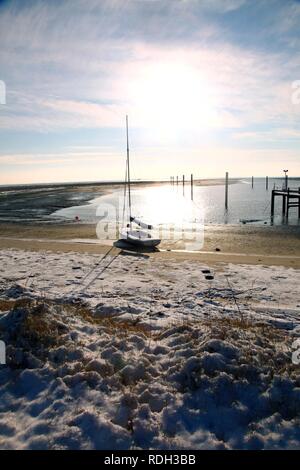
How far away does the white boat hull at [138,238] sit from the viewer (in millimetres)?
19141

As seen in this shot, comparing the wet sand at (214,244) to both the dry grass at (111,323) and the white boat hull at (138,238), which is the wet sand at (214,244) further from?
the dry grass at (111,323)

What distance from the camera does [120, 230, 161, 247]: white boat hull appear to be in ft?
62.8

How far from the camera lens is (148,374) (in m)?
5.47

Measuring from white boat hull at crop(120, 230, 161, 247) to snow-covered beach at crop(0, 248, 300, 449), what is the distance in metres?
9.62

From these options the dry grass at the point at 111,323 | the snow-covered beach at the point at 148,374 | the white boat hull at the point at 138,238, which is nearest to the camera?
the snow-covered beach at the point at 148,374

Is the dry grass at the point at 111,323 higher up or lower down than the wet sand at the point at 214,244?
higher up

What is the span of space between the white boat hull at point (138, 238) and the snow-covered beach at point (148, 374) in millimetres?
9619

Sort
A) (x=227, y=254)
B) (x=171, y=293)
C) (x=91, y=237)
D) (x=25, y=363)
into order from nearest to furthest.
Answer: (x=25, y=363) < (x=171, y=293) < (x=227, y=254) < (x=91, y=237)

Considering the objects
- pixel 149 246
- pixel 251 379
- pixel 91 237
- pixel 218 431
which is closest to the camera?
pixel 218 431

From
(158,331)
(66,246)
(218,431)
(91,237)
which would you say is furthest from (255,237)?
(218,431)

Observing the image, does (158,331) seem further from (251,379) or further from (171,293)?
(171,293)

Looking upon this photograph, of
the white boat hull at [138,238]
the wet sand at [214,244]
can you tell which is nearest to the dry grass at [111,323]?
the wet sand at [214,244]

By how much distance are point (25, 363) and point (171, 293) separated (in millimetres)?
5562

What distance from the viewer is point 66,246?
766 inches
